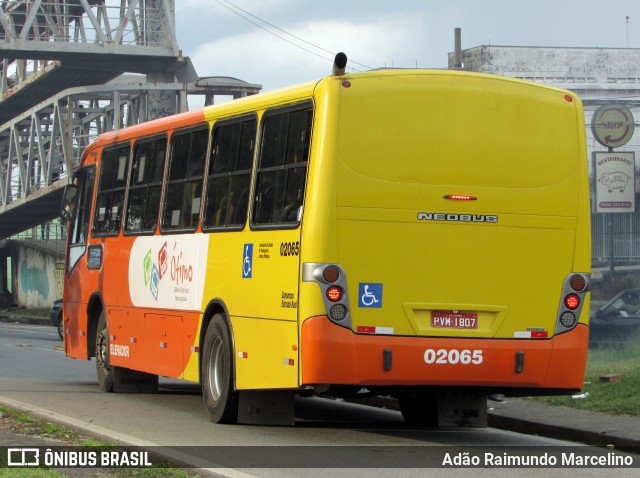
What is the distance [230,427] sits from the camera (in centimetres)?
1205

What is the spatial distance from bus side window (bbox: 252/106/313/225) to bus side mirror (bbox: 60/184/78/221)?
257 inches

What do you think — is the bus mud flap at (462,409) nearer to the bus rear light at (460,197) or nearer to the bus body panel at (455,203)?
the bus body panel at (455,203)

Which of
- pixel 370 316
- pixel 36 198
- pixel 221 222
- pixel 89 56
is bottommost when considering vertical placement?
pixel 370 316

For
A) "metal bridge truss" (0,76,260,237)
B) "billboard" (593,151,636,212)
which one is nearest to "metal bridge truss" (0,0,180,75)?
"metal bridge truss" (0,76,260,237)

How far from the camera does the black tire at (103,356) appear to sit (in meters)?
16.2

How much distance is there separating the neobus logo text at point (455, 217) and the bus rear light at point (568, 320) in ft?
3.46

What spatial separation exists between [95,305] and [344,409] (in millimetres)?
3979

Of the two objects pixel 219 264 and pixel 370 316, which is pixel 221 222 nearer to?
pixel 219 264

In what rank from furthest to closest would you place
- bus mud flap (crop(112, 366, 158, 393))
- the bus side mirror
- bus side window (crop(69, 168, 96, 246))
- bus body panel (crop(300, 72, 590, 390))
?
the bus side mirror < bus side window (crop(69, 168, 96, 246)) < bus mud flap (crop(112, 366, 158, 393)) < bus body panel (crop(300, 72, 590, 390))

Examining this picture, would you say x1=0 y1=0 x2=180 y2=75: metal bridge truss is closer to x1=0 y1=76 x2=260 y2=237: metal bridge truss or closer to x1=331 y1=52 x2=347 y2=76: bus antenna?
x1=0 y1=76 x2=260 y2=237: metal bridge truss

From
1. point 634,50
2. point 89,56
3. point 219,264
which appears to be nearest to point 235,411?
point 219,264

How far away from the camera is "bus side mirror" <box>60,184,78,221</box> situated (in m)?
17.7

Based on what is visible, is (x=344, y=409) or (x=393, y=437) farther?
(x=344, y=409)

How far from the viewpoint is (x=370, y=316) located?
10641mm
